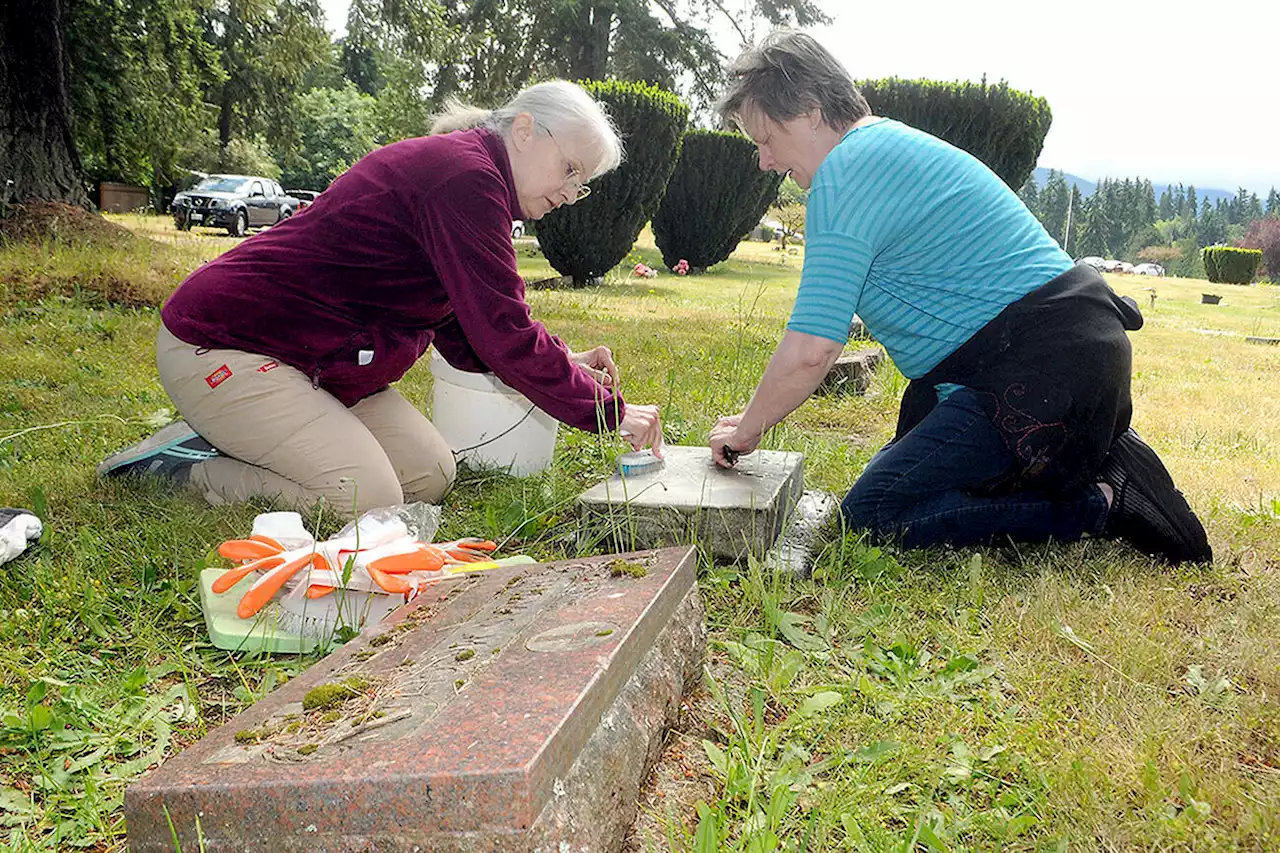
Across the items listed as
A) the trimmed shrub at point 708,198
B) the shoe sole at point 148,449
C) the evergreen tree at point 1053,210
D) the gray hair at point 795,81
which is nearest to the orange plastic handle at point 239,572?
the shoe sole at point 148,449

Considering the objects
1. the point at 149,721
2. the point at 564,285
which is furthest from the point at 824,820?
the point at 564,285

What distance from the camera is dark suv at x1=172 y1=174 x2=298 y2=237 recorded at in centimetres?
2102

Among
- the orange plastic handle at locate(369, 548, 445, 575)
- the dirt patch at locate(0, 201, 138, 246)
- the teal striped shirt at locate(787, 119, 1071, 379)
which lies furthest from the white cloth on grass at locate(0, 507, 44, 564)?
the dirt patch at locate(0, 201, 138, 246)

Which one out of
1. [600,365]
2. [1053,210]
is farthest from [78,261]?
[1053,210]

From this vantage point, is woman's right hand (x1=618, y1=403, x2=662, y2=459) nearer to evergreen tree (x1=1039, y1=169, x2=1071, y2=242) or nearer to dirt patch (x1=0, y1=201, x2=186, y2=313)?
dirt patch (x1=0, y1=201, x2=186, y2=313)

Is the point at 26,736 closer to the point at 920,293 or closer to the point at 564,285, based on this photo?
the point at 920,293

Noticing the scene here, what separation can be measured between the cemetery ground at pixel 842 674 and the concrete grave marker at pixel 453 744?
19 cm

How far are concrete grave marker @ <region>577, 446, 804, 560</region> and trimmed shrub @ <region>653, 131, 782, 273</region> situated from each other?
42.6 ft

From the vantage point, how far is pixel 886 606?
2566 mm

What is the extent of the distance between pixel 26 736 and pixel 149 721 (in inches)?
8.4

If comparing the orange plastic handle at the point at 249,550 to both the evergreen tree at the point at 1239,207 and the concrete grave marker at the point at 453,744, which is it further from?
the evergreen tree at the point at 1239,207

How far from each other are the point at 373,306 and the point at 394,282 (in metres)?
0.11

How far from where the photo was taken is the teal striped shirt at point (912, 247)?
106 inches

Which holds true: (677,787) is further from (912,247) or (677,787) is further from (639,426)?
(912,247)
